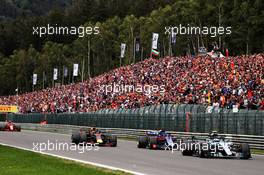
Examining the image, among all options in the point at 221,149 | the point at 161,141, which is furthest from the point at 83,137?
the point at 221,149

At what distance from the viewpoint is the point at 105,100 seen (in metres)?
44.0

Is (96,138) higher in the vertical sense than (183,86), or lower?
lower

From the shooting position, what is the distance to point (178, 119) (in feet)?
97.0

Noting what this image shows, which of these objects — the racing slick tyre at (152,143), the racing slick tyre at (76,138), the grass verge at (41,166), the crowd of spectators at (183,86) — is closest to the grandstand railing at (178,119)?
the crowd of spectators at (183,86)

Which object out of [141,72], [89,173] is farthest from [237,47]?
[89,173]

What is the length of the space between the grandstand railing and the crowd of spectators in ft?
2.32

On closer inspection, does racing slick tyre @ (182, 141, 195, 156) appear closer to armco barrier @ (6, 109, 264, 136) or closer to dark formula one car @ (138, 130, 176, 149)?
dark formula one car @ (138, 130, 176, 149)

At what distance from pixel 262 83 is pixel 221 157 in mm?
10302

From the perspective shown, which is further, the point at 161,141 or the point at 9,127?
the point at 9,127

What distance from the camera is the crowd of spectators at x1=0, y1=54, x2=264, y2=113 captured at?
28.3 meters

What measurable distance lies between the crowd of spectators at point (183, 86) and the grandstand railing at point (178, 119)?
27.9 inches

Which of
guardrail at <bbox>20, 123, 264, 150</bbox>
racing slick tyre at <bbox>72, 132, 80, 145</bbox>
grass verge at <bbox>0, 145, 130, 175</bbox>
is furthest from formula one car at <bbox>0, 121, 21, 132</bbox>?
grass verge at <bbox>0, 145, 130, 175</bbox>

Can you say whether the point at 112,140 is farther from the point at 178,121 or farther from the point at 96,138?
the point at 178,121

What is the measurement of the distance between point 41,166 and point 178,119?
15.3 m
